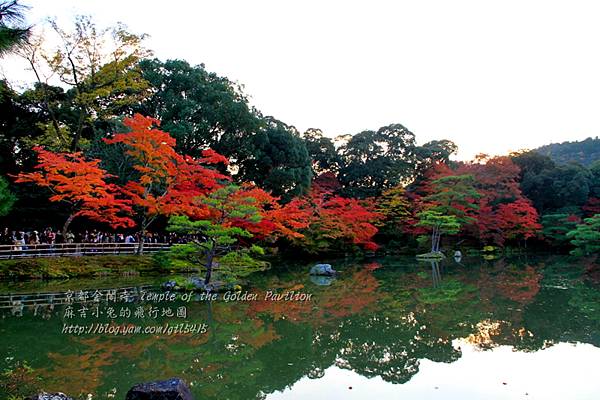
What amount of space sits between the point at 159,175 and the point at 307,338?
1152cm

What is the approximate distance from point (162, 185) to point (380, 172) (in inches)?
703

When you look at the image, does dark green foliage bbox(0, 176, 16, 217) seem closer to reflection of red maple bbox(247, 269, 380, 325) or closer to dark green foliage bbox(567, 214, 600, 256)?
reflection of red maple bbox(247, 269, 380, 325)

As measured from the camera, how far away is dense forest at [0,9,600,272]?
55.9 ft

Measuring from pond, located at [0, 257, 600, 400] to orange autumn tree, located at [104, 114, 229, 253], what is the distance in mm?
3576

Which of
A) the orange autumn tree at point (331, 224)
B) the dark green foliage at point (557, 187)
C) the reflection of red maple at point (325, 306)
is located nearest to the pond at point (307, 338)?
the reflection of red maple at point (325, 306)

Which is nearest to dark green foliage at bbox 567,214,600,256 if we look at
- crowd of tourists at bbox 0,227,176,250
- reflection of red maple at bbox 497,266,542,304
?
reflection of red maple at bbox 497,266,542,304

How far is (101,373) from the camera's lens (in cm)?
633

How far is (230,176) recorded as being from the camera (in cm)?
2502

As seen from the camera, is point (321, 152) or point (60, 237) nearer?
point (60, 237)

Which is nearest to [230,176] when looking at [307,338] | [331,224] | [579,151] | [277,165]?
[277,165]

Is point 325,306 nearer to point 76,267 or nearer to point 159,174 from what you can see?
point 159,174

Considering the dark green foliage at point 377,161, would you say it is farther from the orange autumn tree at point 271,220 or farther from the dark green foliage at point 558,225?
the orange autumn tree at point 271,220

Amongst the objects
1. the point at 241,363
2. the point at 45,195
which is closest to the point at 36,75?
the point at 45,195

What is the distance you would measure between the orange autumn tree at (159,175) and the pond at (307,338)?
11.7 feet
